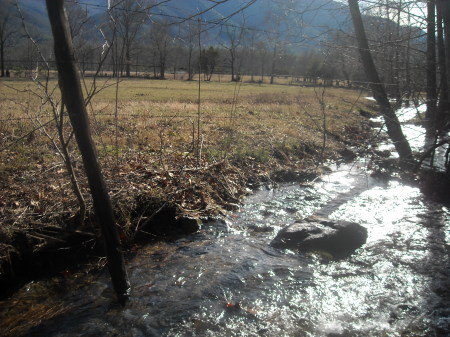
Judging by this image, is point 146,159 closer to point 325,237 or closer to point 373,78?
point 325,237

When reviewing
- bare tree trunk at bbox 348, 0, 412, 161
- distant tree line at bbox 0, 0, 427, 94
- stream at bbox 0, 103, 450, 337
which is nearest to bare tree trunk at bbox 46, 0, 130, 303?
stream at bbox 0, 103, 450, 337

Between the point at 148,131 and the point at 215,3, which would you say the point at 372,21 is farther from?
the point at 215,3

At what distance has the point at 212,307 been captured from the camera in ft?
14.6

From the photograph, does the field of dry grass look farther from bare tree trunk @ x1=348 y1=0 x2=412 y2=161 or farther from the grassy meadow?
bare tree trunk @ x1=348 y1=0 x2=412 y2=161

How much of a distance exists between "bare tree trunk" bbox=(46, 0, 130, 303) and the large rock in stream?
2907mm

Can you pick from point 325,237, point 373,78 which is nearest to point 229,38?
point 373,78

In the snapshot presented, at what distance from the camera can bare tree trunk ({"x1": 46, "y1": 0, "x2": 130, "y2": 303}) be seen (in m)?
3.24

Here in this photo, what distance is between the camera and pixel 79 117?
344cm

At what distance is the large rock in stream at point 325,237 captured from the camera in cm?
591

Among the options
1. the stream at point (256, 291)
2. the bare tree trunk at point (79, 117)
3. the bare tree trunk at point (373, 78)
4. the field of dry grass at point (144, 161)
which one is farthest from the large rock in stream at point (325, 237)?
the bare tree trunk at point (373, 78)

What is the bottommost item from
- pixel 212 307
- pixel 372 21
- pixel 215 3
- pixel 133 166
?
pixel 212 307

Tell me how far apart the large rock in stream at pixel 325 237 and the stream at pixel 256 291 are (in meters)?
0.16

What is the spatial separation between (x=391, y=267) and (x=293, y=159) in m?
5.80

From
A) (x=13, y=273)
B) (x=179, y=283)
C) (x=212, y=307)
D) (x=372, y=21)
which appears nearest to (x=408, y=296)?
(x=212, y=307)
